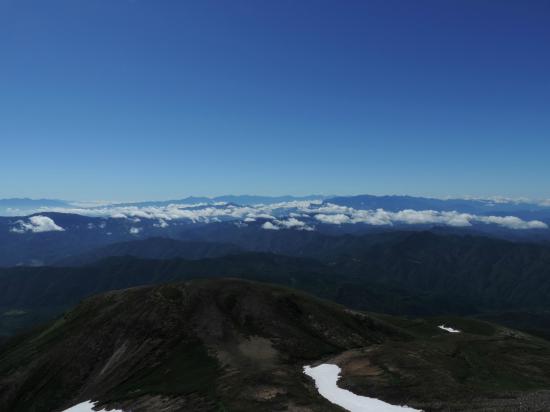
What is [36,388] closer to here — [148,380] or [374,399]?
[148,380]

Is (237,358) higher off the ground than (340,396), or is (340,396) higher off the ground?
(340,396)

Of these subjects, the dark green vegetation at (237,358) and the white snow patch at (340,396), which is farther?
the dark green vegetation at (237,358)

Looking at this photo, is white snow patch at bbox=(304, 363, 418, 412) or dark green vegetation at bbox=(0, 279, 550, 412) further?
dark green vegetation at bbox=(0, 279, 550, 412)

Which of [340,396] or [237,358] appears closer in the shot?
[340,396]
